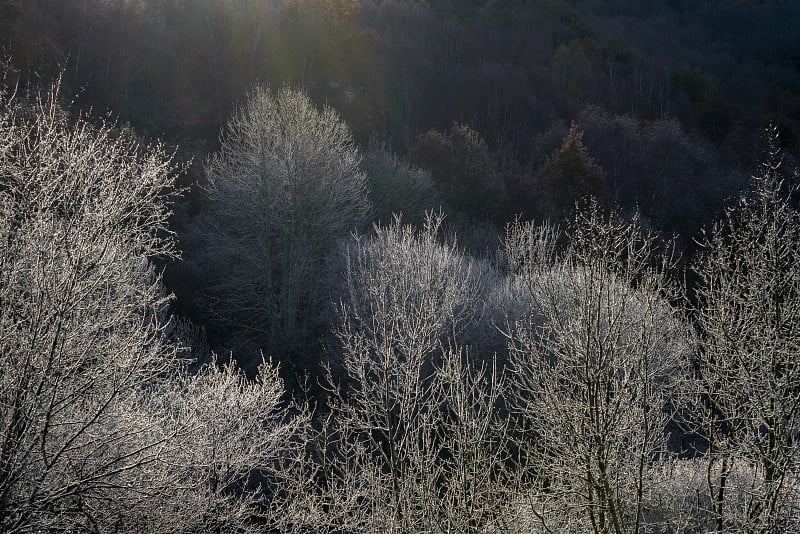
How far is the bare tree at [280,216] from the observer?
90.5 feet

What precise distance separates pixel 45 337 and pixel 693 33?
262ft

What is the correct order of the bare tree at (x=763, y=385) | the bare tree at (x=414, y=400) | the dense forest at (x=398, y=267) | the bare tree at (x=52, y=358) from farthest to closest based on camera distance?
the bare tree at (x=414, y=400) → the dense forest at (x=398, y=267) → the bare tree at (x=52, y=358) → the bare tree at (x=763, y=385)

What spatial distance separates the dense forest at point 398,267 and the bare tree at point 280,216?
140 millimetres

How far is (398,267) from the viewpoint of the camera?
20.8m

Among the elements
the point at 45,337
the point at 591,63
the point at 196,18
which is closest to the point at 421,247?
the point at 45,337

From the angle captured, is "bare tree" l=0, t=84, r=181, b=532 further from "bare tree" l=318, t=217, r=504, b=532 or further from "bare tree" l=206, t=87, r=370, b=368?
"bare tree" l=206, t=87, r=370, b=368

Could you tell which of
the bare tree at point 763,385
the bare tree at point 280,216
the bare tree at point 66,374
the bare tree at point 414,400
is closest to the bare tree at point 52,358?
the bare tree at point 66,374

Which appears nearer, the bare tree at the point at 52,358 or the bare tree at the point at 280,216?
the bare tree at the point at 52,358

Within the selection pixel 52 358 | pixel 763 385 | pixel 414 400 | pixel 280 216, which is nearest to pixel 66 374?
pixel 52 358

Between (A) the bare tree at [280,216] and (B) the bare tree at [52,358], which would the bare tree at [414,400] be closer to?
(A) the bare tree at [280,216]

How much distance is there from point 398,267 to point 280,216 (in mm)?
8801

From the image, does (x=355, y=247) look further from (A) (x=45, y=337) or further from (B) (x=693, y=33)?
(B) (x=693, y=33)

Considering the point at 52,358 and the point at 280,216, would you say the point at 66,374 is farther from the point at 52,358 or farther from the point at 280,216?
the point at 280,216

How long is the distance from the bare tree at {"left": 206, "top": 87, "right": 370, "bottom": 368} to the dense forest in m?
A: 0.14
